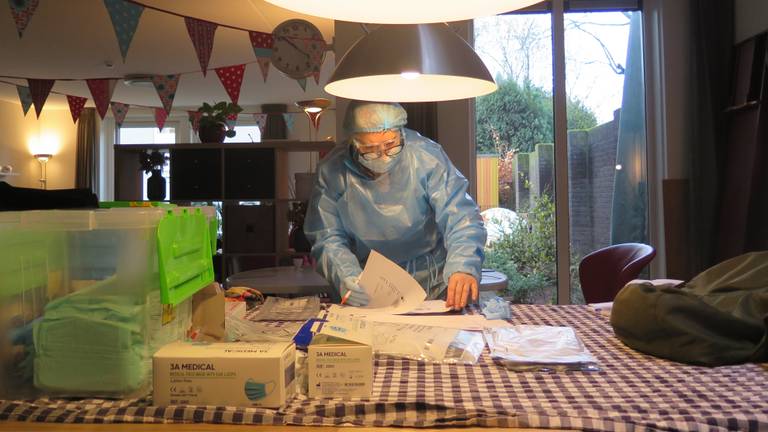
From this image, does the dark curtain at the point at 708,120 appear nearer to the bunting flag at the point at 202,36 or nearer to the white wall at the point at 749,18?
the white wall at the point at 749,18

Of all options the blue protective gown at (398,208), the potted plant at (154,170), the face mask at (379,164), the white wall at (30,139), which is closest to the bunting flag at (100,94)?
the potted plant at (154,170)

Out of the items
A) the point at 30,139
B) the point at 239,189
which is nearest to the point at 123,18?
the point at 239,189

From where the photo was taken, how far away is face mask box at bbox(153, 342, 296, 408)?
0.88 metres

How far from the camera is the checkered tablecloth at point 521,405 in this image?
84cm

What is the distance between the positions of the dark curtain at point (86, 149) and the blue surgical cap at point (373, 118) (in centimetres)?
893

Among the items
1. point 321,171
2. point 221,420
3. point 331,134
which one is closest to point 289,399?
point 221,420

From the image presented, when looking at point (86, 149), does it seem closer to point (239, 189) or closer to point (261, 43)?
point (239, 189)

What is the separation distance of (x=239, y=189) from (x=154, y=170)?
25.4 inches

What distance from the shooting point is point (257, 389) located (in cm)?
89

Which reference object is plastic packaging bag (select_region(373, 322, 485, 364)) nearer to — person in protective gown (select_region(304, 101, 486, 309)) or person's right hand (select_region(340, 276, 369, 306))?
person's right hand (select_region(340, 276, 369, 306))

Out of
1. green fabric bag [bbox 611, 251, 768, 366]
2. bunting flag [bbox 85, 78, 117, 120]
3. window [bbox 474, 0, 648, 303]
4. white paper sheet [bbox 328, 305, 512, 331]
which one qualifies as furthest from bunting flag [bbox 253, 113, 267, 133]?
green fabric bag [bbox 611, 251, 768, 366]

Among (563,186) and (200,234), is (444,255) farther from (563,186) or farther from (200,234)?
(563,186)

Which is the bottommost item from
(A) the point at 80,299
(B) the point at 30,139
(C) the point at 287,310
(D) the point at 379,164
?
(C) the point at 287,310

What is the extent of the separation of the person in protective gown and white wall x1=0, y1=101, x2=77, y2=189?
825cm
